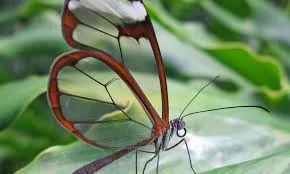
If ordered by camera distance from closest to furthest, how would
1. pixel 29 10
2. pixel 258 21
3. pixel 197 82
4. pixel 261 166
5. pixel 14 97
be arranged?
pixel 261 166, pixel 14 97, pixel 197 82, pixel 29 10, pixel 258 21

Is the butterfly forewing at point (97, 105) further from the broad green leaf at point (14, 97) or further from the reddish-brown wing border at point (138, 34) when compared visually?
the broad green leaf at point (14, 97)

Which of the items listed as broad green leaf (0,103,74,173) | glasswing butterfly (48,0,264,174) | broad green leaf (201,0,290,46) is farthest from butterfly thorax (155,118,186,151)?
broad green leaf (201,0,290,46)

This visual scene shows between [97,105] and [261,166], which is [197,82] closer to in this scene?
[97,105]

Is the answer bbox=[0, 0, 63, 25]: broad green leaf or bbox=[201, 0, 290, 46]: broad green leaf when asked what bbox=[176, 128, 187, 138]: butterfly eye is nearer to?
bbox=[0, 0, 63, 25]: broad green leaf

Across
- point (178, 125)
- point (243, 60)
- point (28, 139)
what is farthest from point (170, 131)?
point (28, 139)

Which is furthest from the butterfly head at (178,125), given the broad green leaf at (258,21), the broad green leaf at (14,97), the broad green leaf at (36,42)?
the broad green leaf at (258,21)

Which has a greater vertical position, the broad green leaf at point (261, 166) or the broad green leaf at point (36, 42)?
the broad green leaf at point (261, 166)

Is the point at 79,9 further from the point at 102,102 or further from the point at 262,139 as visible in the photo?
the point at 262,139
